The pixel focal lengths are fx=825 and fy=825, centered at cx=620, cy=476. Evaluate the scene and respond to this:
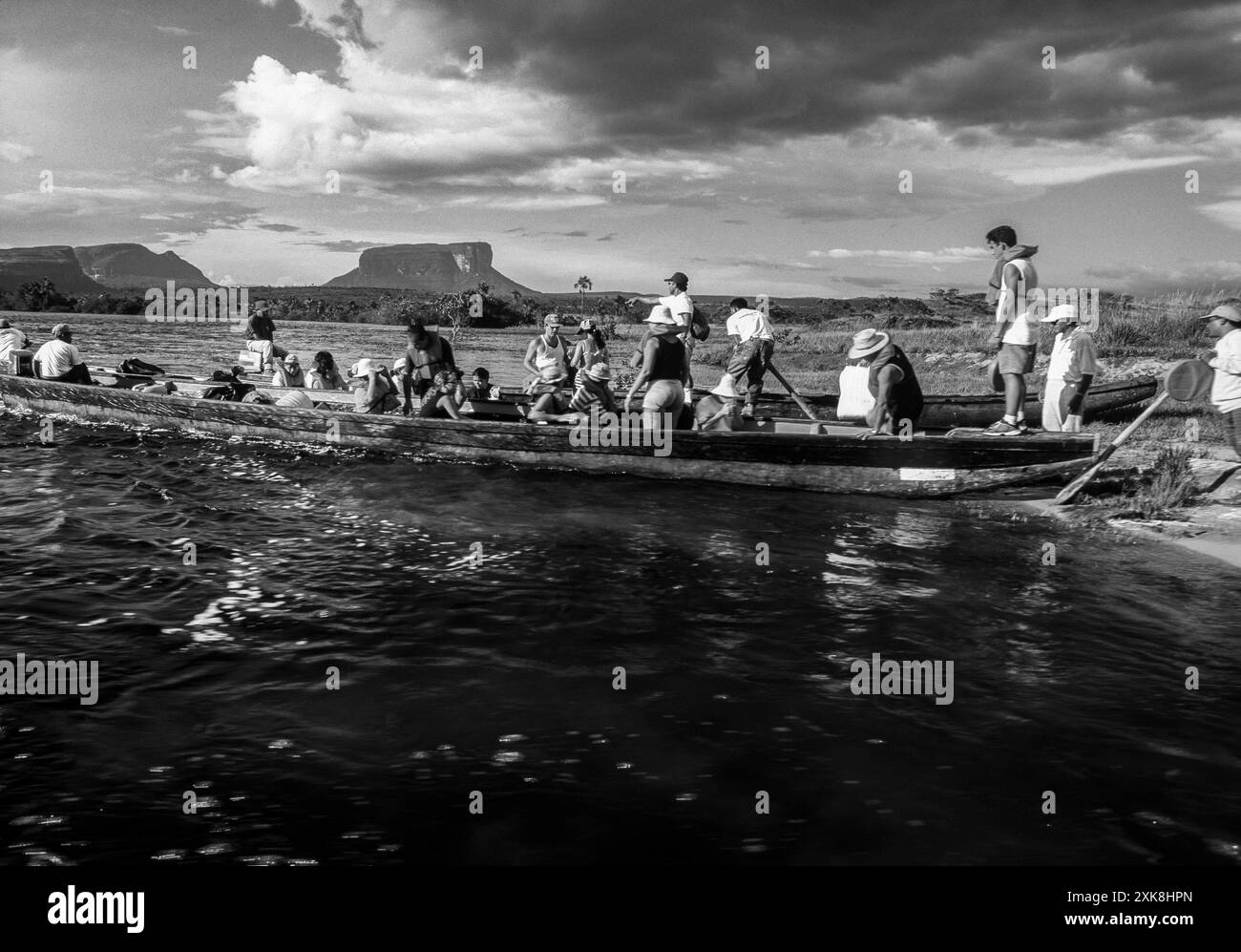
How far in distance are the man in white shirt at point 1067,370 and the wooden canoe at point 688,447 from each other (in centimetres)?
102

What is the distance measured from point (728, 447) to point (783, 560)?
10.1 feet

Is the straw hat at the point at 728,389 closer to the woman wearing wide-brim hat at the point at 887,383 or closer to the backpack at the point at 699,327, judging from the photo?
the backpack at the point at 699,327

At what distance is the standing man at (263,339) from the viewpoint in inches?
695

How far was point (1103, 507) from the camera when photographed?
10.3m

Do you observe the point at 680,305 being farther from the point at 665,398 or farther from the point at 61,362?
the point at 61,362

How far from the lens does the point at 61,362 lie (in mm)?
16453

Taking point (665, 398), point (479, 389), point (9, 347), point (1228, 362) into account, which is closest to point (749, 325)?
point (665, 398)

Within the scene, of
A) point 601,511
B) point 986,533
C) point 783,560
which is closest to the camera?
point 783,560

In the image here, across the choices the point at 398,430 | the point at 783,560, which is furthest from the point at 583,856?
the point at 398,430

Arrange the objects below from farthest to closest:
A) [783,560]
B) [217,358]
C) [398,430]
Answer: [217,358] → [398,430] → [783,560]

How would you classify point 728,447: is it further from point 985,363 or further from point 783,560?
point 985,363

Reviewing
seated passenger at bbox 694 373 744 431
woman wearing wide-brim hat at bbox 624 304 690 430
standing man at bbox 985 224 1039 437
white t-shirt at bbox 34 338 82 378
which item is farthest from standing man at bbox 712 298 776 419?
white t-shirt at bbox 34 338 82 378

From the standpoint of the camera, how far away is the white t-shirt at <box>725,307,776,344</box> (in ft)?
44.1

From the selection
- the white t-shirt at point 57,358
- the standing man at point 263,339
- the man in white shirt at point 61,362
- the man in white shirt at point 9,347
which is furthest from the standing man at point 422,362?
the man in white shirt at point 9,347
